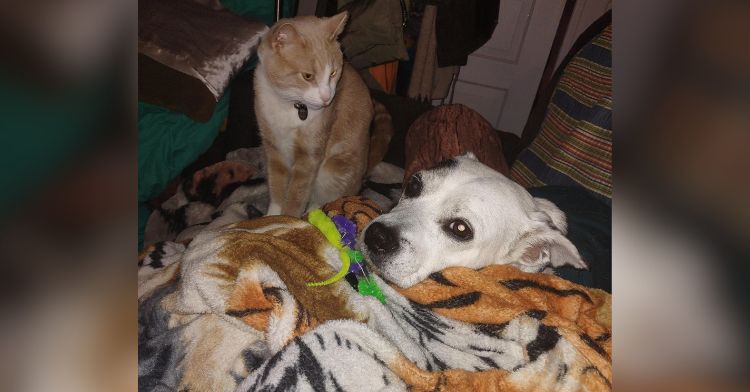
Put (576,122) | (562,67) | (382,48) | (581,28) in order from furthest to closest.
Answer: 1. (581,28)
2. (382,48)
3. (562,67)
4. (576,122)

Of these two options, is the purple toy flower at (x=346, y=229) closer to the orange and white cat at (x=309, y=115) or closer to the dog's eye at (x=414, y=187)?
the dog's eye at (x=414, y=187)

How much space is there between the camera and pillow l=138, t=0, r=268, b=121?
2.23 metres

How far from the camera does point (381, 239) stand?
1472 mm

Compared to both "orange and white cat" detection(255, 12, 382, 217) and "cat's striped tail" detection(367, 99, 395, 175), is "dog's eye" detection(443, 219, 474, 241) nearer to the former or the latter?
"orange and white cat" detection(255, 12, 382, 217)

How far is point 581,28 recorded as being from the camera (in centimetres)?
455

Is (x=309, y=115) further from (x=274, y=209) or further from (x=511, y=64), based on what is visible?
(x=511, y=64)

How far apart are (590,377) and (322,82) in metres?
1.74

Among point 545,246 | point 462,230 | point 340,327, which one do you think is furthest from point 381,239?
point 545,246

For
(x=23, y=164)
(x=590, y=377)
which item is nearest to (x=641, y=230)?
(x=23, y=164)

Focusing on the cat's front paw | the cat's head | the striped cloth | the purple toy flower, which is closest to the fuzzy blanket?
the cat's front paw

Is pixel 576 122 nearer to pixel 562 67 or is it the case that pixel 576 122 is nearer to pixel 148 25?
pixel 562 67

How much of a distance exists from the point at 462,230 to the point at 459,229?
0.01 m

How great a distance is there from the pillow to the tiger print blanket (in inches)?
45.4

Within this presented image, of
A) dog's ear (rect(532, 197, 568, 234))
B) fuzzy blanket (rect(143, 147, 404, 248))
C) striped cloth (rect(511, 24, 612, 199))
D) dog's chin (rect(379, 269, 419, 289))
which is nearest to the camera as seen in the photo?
dog's chin (rect(379, 269, 419, 289))
